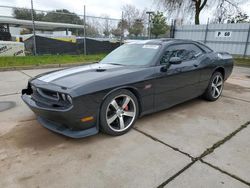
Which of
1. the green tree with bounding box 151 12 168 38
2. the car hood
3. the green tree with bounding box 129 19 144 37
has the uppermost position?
the green tree with bounding box 151 12 168 38

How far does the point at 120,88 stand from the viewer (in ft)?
9.12

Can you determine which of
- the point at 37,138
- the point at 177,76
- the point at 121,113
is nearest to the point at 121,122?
the point at 121,113

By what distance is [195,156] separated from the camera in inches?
94.9

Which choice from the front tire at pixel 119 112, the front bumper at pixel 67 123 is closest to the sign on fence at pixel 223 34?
the front tire at pixel 119 112

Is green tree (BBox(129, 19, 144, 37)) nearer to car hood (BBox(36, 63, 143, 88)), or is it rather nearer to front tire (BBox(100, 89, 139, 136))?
car hood (BBox(36, 63, 143, 88))

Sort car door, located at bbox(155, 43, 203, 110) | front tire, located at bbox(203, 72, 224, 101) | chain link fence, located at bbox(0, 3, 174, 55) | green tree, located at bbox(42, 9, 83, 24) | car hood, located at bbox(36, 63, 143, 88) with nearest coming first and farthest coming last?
car hood, located at bbox(36, 63, 143, 88), car door, located at bbox(155, 43, 203, 110), front tire, located at bbox(203, 72, 224, 101), chain link fence, located at bbox(0, 3, 174, 55), green tree, located at bbox(42, 9, 83, 24)

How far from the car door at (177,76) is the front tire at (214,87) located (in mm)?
524

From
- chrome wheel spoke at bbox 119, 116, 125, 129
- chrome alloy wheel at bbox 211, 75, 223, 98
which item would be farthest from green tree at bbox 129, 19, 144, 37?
chrome wheel spoke at bbox 119, 116, 125, 129

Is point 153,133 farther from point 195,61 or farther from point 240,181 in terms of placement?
point 195,61

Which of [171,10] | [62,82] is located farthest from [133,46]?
[171,10]

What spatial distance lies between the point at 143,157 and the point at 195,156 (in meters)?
0.62

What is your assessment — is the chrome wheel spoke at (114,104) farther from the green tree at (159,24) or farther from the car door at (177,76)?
the green tree at (159,24)

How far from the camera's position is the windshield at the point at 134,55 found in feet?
11.0

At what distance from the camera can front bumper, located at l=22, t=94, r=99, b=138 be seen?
243cm
